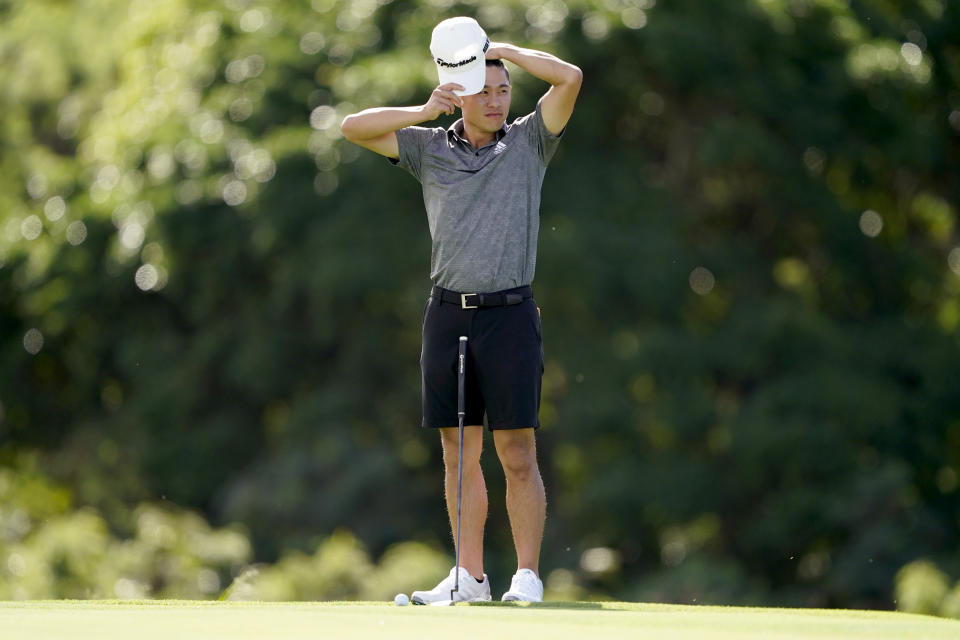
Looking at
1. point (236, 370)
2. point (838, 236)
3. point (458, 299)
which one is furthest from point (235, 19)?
point (458, 299)

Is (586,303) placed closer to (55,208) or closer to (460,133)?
(55,208)

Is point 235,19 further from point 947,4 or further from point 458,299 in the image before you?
point 458,299

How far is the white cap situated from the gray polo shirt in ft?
0.73

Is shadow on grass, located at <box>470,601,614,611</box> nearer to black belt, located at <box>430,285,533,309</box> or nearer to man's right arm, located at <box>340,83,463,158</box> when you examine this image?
black belt, located at <box>430,285,533,309</box>

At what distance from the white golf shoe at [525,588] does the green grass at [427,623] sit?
11cm

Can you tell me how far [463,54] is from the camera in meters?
5.60

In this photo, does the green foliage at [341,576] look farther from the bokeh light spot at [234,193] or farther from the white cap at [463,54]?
the white cap at [463,54]

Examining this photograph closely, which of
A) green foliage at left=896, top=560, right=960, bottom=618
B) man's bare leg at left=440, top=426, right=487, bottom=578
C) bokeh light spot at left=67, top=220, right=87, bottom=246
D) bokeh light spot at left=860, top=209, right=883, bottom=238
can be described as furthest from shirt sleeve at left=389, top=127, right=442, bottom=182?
bokeh light spot at left=67, top=220, right=87, bottom=246

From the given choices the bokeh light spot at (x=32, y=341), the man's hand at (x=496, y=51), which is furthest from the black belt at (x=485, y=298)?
the bokeh light spot at (x=32, y=341)

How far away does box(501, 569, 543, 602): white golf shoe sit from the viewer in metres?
5.63

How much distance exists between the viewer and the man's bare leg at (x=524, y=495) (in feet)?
19.0

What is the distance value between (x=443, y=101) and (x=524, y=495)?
1.36 metres

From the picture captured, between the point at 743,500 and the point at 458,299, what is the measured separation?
9.44 m

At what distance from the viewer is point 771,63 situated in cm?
1480
